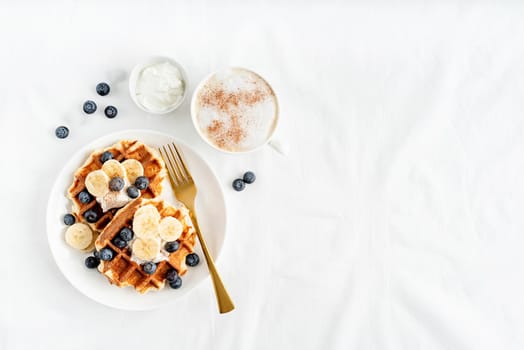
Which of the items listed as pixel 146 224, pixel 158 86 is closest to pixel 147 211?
pixel 146 224

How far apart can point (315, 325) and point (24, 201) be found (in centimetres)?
128

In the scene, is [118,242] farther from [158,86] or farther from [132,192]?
[158,86]

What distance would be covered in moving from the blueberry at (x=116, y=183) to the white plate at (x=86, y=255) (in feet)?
0.56

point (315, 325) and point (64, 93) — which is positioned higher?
point (64, 93)

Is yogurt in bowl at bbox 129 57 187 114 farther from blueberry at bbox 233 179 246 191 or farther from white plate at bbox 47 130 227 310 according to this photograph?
blueberry at bbox 233 179 246 191

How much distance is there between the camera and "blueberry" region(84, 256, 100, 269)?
2010 mm

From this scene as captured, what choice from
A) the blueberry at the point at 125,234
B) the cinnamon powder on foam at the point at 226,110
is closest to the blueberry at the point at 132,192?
the blueberry at the point at 125,234

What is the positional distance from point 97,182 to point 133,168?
0.14 metres

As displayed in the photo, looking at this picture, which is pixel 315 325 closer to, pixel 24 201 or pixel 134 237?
pixel 134 237

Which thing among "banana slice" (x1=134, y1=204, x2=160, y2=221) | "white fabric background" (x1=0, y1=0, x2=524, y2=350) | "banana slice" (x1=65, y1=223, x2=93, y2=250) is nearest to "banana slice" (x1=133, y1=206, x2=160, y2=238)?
"banana slice" (x1=134, y1=204, x2=160, y2=221)

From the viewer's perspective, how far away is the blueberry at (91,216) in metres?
1.99

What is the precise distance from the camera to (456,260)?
87.8 inches

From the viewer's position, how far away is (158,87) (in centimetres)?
204

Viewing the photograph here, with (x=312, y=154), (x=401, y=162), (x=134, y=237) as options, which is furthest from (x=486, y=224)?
(x=134, y=237)
